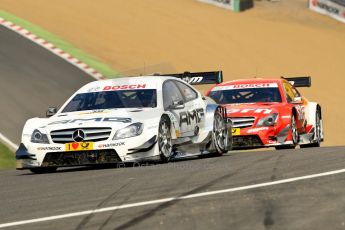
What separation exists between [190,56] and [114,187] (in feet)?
66.4

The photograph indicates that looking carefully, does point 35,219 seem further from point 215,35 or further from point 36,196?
point 215,35

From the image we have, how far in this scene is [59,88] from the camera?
22219 mm

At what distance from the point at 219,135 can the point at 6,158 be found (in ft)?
12.4

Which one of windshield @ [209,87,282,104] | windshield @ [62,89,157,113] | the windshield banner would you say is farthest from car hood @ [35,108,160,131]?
the windshield banner

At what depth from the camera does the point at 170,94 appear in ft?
44.6

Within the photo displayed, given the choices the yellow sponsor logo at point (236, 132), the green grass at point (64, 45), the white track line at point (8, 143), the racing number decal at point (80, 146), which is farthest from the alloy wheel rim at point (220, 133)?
the green grass at point (64, 45)

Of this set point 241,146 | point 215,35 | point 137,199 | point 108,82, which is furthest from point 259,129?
point 215,35

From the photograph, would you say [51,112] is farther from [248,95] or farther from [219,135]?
[248,95]

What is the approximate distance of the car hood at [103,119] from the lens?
1220 cm

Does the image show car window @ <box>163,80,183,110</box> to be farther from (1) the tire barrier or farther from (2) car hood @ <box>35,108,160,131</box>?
(1) the tire barrier

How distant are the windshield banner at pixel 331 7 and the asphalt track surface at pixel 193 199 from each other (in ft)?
88.8

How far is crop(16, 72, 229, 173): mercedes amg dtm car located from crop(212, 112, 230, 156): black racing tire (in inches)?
1.2

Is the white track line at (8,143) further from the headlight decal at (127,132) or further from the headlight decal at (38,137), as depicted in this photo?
the headlight decal at (127,132)

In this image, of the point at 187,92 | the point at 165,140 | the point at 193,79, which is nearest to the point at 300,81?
the point at 193,79
